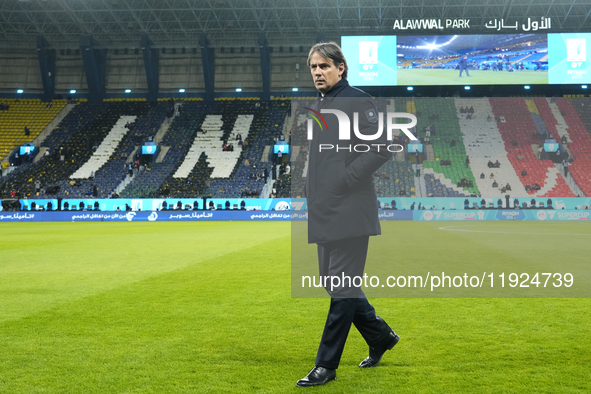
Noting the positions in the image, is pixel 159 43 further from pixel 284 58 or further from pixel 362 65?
pixel 362 65

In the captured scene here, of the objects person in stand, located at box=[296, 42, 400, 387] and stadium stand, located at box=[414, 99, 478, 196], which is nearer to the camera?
person in stand, located at box=[296, 42, 400, 387]

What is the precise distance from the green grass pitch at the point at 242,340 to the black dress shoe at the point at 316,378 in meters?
0.06

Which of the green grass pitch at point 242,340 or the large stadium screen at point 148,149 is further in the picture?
the large stadium screen at point 148,149

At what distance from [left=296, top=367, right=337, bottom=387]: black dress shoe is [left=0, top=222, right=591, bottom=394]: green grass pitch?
64 millimetres

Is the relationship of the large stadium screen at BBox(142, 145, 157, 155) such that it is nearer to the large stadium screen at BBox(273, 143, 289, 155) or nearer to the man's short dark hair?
the large stadium screen at BBox(273, 143, 289, 155)

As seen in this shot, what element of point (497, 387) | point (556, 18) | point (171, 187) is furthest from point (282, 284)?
point (556, 18)

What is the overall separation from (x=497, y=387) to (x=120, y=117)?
174 ft

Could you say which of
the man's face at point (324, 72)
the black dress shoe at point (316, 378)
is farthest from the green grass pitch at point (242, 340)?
the man's face at point (324, 72)

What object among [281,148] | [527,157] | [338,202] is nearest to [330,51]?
[338,202]

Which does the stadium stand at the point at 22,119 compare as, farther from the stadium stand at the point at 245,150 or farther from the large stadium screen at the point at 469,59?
the large stadium screen at the point at 469,59

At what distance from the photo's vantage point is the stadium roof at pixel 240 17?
44000 millimetres

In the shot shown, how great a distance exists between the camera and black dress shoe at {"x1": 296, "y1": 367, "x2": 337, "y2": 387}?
13.8ft

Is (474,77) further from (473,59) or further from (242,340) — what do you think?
(242,340)

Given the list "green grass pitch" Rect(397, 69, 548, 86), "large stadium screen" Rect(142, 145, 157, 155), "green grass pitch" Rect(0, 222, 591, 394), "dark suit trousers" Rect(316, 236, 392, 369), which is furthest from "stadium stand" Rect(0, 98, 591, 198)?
"dark suit trousers" Rect(316, 236, 392, 369)
